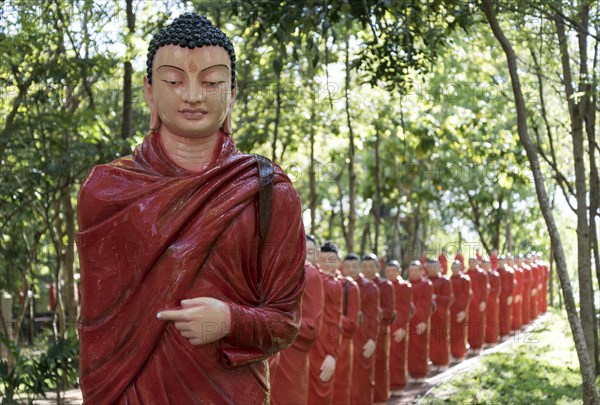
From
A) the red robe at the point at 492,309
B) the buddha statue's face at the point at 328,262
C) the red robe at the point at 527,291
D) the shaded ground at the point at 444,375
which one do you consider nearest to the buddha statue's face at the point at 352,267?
the buddha statue's face at the point at 328,262

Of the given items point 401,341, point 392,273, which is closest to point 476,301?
point 401,341

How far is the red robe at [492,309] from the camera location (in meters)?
18.7

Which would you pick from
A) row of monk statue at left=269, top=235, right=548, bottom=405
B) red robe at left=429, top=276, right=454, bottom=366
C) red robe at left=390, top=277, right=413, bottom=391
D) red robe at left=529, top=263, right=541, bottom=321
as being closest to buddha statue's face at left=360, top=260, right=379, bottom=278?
row of monk statue at left=269, top=235, right=548, bottom=405

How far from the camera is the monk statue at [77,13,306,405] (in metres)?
3.49

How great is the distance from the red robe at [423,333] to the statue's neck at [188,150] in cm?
1045

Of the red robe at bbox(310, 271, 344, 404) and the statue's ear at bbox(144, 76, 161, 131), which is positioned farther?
the red robe at bbox(310, 271, 344, 404)

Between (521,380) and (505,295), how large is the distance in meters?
7.12

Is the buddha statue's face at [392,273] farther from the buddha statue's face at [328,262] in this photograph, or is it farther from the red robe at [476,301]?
the red robe at [476,301]

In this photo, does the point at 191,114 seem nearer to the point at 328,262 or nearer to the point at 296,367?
the point at 296,367

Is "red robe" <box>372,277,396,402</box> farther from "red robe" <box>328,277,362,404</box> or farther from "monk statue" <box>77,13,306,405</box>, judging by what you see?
"monk statue" <box>77,13,306,405</box>

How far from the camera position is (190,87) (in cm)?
373

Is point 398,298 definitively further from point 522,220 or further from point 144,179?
point 522,220

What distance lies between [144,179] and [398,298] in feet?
31.5

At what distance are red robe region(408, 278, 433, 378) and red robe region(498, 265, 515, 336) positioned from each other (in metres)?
5.93
